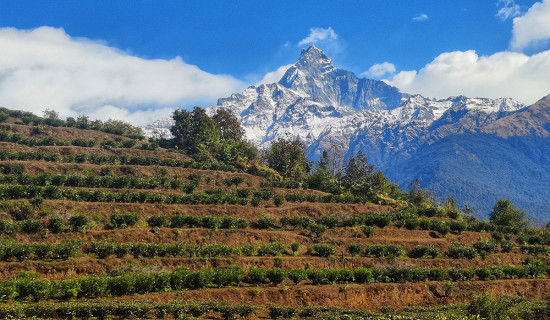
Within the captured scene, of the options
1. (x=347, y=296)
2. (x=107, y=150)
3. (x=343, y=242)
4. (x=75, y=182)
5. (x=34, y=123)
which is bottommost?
(x=347, y=296)

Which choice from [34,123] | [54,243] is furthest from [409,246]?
[34,123]

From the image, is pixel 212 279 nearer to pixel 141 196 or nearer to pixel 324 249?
pixel 324 249

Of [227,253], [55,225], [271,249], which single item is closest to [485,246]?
[271,249]

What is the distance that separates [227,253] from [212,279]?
5705mm

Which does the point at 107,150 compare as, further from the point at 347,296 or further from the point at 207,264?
the point at 347,296

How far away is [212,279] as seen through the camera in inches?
1080

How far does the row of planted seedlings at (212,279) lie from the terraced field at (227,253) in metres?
0.09

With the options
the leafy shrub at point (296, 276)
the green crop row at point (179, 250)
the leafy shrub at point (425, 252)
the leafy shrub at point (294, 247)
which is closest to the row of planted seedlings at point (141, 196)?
the green crop row at point (179, 250)

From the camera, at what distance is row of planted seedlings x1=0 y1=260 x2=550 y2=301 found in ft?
72.4

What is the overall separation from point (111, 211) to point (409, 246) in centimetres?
3162

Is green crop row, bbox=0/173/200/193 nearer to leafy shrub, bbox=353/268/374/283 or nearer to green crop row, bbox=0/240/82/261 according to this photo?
green crop row, bbox=0/240/82/261

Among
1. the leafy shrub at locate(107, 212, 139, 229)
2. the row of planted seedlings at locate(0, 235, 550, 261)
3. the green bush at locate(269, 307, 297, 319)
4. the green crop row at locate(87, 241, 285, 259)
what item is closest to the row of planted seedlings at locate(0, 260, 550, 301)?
the green crop row at locate(87, 241, 285, 259)

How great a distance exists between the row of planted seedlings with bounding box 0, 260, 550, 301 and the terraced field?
0.09m

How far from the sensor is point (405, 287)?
31.9 metres
